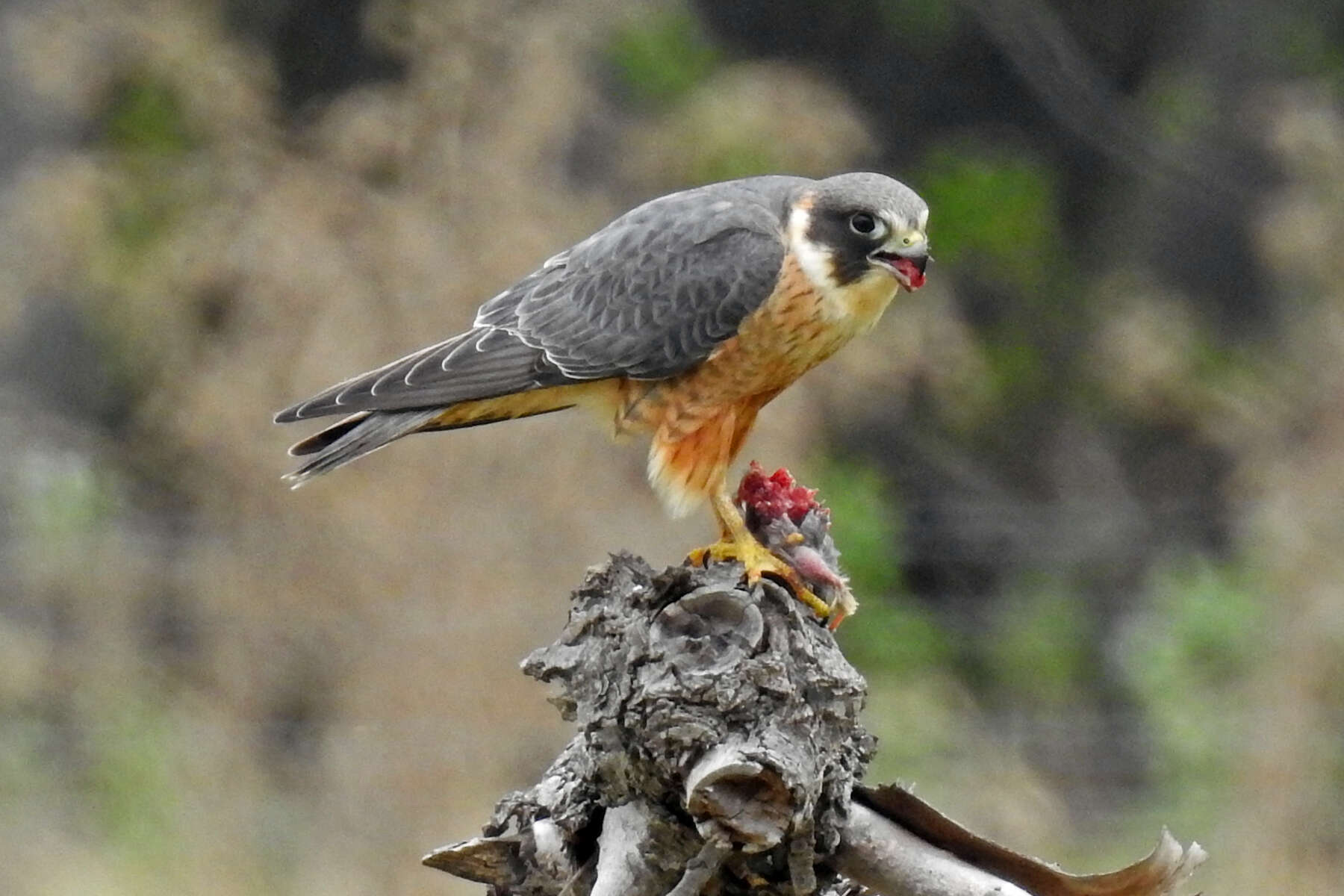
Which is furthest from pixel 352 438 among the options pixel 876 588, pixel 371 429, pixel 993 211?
pixel 993 211

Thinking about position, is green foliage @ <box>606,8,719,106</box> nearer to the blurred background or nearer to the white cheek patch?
the blurred background

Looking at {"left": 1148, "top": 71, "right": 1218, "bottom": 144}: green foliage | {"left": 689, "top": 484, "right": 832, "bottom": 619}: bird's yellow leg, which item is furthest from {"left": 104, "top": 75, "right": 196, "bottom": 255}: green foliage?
{"left": 1148, "top": 71, "right": 1218, "bottom": 144}: green foliage

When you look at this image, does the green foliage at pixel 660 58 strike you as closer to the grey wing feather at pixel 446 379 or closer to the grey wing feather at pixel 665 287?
the grey wing feather at pixel 665 287

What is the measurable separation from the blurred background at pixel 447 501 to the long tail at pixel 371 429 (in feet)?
7.61

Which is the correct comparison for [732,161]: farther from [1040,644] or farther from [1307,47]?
[1307,47]

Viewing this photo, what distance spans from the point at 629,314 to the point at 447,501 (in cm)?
257

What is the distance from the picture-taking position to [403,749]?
630 centimetres

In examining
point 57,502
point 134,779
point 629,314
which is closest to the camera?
point 629,314

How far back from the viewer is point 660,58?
34.8 feet

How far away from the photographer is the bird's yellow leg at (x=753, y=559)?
283 cm

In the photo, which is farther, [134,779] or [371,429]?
[134,779]

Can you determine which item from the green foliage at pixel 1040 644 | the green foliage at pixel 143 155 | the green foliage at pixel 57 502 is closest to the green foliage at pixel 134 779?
the green foliage at pixel 57 502

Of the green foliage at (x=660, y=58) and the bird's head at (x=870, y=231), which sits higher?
the green foliage at (x=660, y=58)

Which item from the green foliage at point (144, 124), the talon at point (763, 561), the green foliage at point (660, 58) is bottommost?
the talon at point (763, 561)
